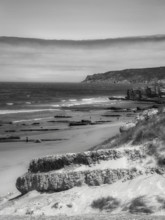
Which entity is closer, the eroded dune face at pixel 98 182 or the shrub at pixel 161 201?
the shrub at pixel 161 201

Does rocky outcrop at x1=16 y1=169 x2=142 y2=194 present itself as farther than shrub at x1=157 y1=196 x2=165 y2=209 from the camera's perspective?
Yes

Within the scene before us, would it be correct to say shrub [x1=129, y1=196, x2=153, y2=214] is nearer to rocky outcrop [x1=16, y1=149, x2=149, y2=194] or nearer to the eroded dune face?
the eroded dune face

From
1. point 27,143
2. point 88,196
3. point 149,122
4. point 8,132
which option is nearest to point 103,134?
point 27,143

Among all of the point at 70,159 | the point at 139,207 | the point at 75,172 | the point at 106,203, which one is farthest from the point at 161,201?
the point at 70,159

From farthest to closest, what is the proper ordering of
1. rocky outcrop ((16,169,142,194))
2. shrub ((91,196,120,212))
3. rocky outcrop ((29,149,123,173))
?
rocky outcrop ((29,149,123,173))
rocky outcrop ((16,169,142,194))
shrub ((91,196,120,212))

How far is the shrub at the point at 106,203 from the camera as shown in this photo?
8493 mm

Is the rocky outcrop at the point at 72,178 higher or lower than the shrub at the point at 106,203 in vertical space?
higher

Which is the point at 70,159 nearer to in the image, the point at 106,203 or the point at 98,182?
the point at 98,182

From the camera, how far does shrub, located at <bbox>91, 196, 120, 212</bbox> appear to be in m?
8.49

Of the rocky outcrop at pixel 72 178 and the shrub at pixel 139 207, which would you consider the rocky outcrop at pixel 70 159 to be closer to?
the rocky outcrop at pixel 72 178

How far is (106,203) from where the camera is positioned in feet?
28.5

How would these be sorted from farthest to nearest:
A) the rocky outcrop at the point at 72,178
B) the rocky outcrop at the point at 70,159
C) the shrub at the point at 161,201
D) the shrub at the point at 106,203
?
the rocky outcrop at the point at 70,159
the rocky outcrop at the point at 72,178
the shrub at the point at 106,203
the shrub at the point at 161,201

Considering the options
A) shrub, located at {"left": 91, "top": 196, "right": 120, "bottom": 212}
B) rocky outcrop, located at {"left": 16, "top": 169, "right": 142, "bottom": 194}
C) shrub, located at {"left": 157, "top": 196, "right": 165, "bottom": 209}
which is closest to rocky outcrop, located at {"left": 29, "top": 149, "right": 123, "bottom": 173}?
rocky outcrop, located at {"left": 16, "top": 169, "right": 142, "bottom": 194}

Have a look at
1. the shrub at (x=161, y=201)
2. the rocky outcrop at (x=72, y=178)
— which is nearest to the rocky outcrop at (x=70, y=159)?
the rocky outcrop at (x=72, y=178)
